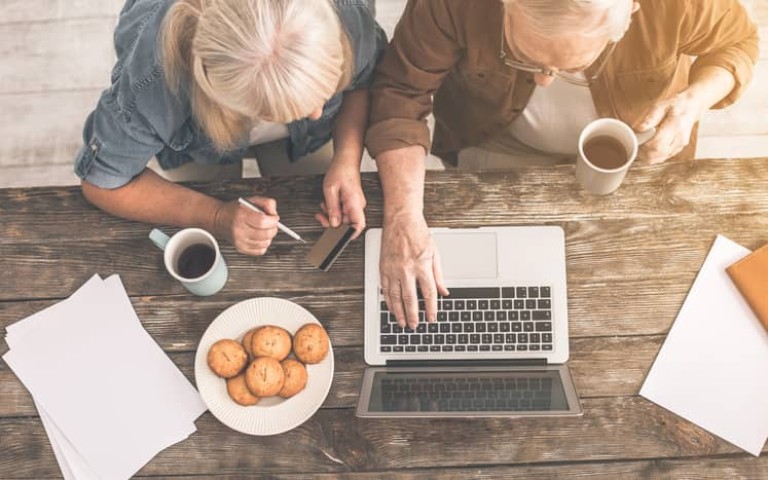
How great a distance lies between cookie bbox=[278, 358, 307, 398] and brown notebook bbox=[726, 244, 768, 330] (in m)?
0.81

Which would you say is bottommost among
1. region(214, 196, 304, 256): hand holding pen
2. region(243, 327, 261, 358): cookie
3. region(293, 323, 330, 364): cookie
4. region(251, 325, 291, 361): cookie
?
region(243, 327, 261, 358): cookie

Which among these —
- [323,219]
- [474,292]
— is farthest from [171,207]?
[474,292]

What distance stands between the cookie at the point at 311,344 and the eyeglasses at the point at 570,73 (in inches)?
23.8

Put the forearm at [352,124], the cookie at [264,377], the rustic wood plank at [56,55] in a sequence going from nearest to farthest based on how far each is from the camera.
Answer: the cookie at [264,377]
the forearm at [352,124]
the rustic wood plank at [56,55]

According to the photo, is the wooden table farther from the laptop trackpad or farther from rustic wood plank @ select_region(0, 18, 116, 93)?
rustic wood plank @ select_region(0, 18, 116, 93)

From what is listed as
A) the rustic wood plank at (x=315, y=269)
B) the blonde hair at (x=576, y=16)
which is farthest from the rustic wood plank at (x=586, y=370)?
the blonde hair at (x=576, y=16)

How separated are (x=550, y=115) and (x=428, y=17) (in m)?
0.37

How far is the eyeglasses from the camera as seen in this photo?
120cm

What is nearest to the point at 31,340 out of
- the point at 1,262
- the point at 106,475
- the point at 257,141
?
the point at 1,262

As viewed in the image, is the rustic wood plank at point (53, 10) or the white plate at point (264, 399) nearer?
the white plate at point (264, 399)

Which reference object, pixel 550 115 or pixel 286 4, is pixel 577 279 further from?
pixel 286 4

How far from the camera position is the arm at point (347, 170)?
4.20 ft

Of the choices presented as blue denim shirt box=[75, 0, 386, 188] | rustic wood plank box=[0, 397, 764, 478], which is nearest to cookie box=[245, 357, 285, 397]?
rustic wood plank box=[0, 397, 764, 478]

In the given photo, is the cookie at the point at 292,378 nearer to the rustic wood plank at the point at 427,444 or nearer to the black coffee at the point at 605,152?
the rustic wood plank at the point at 427,444
